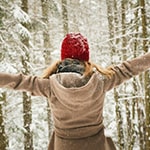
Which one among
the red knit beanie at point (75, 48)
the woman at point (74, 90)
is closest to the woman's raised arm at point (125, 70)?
the woman at point (74, 90)

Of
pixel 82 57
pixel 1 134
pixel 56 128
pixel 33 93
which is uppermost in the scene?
pixel 82 57

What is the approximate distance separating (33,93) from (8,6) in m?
8.76

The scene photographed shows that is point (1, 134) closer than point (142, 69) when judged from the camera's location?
No

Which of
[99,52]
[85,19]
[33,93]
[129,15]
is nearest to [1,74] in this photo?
[33,93]

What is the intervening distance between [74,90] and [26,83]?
357 mm

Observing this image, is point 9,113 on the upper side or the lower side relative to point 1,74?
lower

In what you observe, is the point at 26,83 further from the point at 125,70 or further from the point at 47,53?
the point at 47,53

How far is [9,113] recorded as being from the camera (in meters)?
16.3

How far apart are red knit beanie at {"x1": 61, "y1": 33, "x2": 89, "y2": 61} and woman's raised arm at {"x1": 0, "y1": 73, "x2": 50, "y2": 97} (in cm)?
27

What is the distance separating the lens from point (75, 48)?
2.98 metres

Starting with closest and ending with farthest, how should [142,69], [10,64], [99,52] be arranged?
1. [142,69]
2. [10,64]
3. [99,52]

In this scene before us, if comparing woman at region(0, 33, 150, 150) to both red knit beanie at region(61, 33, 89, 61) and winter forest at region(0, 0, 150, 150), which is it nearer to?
red knit beanie at region(61, 33, 89, 61)

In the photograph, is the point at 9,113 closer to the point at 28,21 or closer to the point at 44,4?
the point at 44,4

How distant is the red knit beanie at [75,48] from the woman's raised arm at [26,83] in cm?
27
